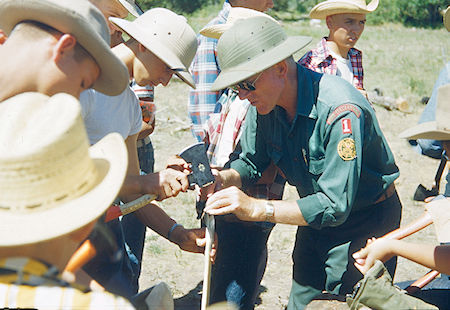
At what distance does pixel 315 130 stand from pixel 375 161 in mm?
412

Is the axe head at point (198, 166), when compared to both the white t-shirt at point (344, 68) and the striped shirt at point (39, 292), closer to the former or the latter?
the striped shirt at point (39, 292)

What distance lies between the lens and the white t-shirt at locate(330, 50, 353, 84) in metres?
4.88

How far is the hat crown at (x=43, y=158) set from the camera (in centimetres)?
140

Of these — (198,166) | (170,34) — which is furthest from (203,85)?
(198,166)

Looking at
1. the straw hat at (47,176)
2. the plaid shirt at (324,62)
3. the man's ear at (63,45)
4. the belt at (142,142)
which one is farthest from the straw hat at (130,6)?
the straw hat at (47,176)

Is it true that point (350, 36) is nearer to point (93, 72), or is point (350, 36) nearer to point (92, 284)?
point (93, 72)

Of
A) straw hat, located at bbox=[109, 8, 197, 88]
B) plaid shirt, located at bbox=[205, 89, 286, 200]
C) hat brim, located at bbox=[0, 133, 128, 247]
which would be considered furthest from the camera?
plaid shirt, located at bbox=[205, 89, 286, 200]

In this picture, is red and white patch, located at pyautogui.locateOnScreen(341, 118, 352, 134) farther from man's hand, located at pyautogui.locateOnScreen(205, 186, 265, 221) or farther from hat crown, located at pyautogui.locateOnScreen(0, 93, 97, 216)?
hat crown, located at pyautogui.locateOnScreen(0, 93, 97, 216)

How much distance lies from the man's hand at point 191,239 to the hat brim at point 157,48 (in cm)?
88

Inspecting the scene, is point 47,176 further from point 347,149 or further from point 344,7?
point 344,7

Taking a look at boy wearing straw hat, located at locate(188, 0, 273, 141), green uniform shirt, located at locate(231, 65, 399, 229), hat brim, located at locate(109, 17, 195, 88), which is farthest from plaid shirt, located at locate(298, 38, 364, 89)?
hat brim, located at locate(109, 17, 195, 88)

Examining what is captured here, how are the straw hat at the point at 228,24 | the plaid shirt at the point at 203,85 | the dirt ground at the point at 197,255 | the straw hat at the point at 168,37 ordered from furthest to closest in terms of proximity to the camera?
the dirt ground at the point at 197,255 → the plaid shirt at the point at 203,85 → the straw hat at the point at 228,24 → the straw hat at the point at 168,37

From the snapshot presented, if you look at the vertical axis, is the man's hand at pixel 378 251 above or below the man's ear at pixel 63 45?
below

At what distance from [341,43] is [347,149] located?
260 cm
